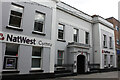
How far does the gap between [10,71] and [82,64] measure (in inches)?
366

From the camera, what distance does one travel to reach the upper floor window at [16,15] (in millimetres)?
9117

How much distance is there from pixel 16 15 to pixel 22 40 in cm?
217

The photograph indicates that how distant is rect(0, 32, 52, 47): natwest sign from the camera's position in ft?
27.3

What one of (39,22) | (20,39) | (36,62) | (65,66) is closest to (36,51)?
(36,62)

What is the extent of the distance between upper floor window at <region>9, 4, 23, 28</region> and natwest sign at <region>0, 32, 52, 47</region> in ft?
3.40

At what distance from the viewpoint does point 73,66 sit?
1282cm

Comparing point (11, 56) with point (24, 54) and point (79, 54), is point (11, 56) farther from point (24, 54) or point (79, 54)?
point (79, 54)

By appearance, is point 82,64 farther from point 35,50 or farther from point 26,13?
point 26,13

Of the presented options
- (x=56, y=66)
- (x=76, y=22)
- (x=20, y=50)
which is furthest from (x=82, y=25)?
(x=20, y=50)

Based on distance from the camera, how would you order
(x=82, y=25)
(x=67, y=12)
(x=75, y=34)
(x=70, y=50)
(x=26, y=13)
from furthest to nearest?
(x=82, y=25), (x=75, y=34), (x=67, y=12), (x=70, y=50), (x=26, y=13)

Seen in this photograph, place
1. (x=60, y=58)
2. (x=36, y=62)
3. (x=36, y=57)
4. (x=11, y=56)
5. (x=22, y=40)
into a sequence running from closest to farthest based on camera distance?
(x=11, y=56), (x=22, y=40), (x=36, y=57), (x=36, y=62), (x=60, y=58)

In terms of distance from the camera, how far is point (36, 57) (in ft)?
32.8

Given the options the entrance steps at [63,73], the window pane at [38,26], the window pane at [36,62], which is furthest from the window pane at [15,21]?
the entrance steps at [63,73]

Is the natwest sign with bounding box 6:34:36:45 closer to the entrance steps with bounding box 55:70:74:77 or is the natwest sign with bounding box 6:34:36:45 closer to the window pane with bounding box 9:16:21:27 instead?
the window pane with bounding box 9:16:21:27
